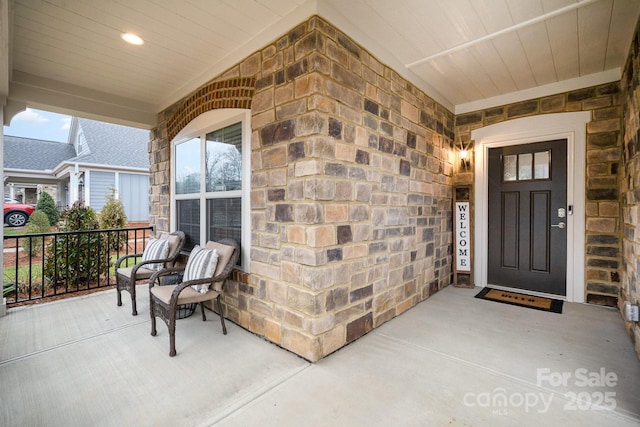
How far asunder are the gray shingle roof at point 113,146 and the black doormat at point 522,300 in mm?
11061

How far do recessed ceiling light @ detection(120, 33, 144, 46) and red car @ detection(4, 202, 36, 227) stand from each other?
11.5 metres

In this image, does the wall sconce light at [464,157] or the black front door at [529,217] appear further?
the wall sconce light at [464,157]

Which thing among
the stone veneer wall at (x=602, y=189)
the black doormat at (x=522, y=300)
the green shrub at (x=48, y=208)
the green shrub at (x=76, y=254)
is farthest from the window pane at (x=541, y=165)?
the green shrub at (x=48, y=208)

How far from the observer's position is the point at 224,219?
10.2 feet

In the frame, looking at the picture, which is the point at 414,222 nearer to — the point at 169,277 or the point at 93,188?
the point at 169,277

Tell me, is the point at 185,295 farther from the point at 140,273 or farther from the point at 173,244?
the point at 173,244

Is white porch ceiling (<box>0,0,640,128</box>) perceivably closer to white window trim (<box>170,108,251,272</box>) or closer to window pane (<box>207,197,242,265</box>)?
white window trim (<box>170,108,251,272</box>)

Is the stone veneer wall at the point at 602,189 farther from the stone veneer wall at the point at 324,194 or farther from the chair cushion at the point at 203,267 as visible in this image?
the chair cushion at the point at 203,267

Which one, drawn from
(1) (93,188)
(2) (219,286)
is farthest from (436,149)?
(1) (93,188)

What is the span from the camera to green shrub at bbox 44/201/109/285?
4168 mm

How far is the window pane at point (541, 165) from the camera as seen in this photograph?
3.68 meters

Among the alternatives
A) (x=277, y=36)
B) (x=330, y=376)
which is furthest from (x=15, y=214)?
(x=330, y=376)

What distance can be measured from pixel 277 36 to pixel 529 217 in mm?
3782

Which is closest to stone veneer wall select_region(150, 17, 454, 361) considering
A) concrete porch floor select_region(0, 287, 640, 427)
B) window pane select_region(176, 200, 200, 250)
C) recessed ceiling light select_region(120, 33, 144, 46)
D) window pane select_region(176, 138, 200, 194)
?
concrete porch floor select_region(0, 287, 640, 427)
